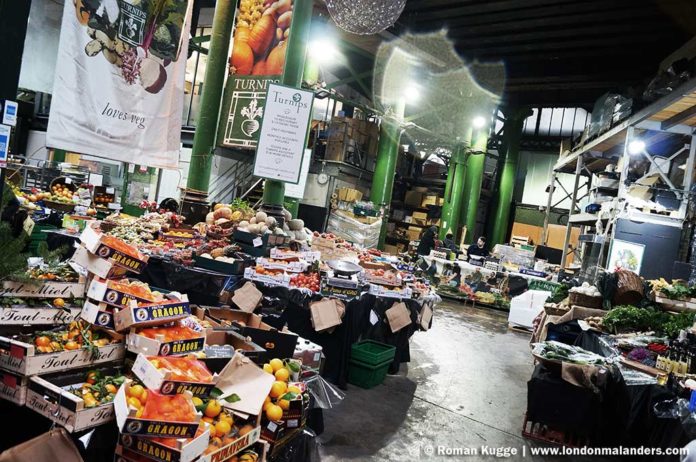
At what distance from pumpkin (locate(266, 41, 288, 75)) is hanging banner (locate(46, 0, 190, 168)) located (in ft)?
22.5

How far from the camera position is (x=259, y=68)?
1056cm

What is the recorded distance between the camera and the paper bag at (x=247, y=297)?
4.66 meters

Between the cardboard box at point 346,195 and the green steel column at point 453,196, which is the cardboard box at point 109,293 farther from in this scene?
the green steel column at point 453,196

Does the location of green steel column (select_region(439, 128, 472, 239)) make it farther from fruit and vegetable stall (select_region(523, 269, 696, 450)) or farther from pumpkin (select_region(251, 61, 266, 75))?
fruit and vegetable stall (select_region(523, 269, 696, 450))

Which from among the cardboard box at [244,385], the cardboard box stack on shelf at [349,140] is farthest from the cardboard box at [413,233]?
the cardboard box at [244,385]

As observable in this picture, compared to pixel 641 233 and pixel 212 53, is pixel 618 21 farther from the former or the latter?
pixel 212 53

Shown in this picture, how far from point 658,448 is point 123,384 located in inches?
146

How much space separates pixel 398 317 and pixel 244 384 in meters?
3.21

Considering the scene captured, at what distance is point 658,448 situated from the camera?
3.46 m

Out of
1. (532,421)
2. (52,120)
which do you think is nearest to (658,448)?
(532,421)

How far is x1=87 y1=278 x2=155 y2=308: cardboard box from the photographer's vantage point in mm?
2316

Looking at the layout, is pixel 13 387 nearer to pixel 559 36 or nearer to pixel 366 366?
pixel 366 366

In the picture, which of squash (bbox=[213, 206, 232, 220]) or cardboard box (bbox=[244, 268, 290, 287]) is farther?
squash (bbox=[213, 206, 232, 220])

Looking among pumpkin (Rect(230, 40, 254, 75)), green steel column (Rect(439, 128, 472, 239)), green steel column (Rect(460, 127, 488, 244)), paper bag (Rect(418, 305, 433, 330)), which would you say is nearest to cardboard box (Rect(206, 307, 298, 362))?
paper bag (Rect(418, 305, 433, 330))
